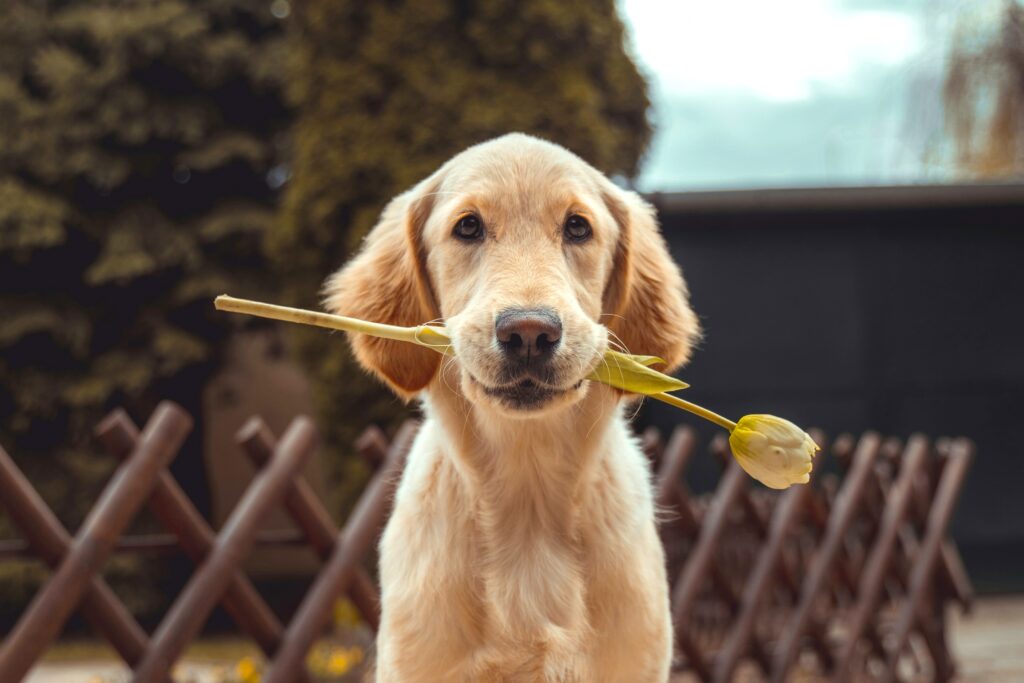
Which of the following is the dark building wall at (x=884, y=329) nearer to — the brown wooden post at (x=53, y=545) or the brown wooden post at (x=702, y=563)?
the brown wooden post at (x=702, y=563)

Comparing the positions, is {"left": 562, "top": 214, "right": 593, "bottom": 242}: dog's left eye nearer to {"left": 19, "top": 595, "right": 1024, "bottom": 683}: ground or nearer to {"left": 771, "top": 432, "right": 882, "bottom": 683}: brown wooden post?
{"left": 771, "top": 432, "right": 882, "bottom": 683}: brown wooden post

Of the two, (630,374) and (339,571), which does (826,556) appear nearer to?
(339,571)

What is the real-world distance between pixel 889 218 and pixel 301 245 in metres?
5.17

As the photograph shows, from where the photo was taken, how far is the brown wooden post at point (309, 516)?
395cm

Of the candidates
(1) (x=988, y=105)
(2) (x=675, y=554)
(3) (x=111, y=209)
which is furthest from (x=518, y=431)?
(1) (x=988, y=105)

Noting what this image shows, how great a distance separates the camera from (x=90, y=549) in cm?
338

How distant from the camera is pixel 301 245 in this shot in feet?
24.4

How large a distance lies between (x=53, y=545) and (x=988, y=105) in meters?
11.1

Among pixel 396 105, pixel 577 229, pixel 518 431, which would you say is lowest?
pixel 518 431

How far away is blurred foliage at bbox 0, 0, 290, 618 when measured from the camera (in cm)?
880

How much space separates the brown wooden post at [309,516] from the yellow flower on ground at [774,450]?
224cm

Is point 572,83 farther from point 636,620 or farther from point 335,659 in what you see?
point 636,620

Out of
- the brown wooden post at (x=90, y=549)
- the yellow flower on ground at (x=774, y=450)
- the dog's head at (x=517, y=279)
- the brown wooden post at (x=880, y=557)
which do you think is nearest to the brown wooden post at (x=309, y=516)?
the brown wooden post at (x=90, y=549)

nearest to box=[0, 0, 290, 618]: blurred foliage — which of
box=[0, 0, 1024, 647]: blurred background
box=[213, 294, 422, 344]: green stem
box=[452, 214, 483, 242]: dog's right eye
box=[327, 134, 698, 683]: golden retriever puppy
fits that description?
box=[0, 0, 1024, 647]: blurred background
